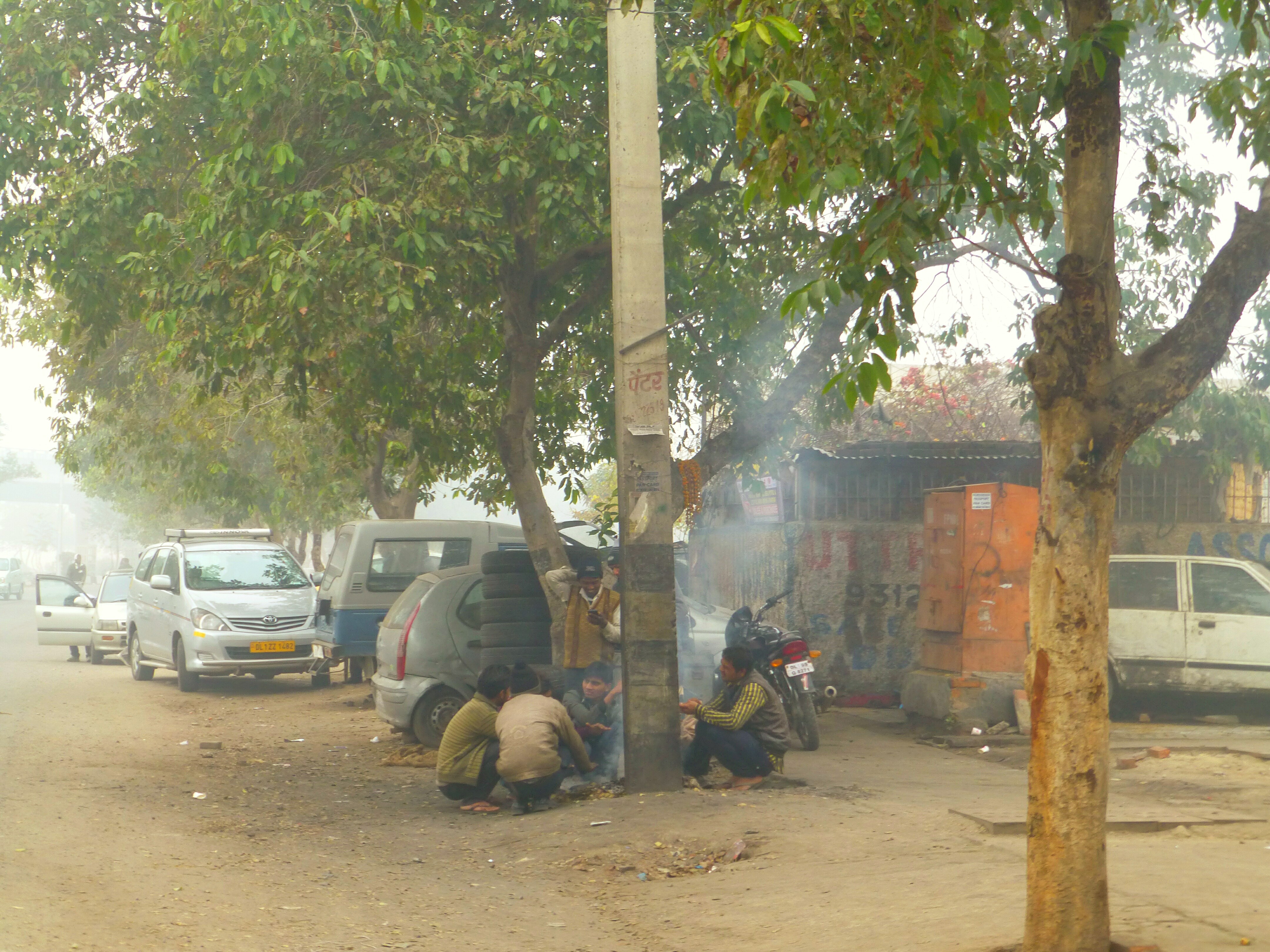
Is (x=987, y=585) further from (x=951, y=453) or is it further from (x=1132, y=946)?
(x=1132, y=946)

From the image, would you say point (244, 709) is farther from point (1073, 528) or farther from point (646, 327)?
point (1073, 528)

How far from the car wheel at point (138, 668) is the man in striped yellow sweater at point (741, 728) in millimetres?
11643

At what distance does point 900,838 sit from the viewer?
7051mm

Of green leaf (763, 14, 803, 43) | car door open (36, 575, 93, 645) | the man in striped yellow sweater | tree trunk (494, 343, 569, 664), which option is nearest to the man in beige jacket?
the man in striped yellow sweater

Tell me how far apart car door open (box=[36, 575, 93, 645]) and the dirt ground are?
11460mm

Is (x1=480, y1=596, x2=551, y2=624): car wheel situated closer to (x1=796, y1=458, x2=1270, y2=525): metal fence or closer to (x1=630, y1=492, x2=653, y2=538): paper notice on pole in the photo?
(x1=630, y1=492, x2=653, y2=538): paper notice on pole

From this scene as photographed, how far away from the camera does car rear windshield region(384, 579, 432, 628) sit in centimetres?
1105

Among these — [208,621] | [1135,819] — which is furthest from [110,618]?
[1135,819]

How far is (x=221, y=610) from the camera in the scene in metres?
15.7

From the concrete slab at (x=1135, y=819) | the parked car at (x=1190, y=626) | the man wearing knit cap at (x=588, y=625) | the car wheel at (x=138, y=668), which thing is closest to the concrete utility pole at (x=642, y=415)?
the man wearing knit cap at (x=588, y=625)

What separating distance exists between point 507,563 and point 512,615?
45 cm

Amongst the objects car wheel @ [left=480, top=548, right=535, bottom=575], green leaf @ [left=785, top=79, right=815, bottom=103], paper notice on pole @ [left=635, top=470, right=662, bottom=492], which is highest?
green leaf @ [left=785, top=79, right=815, bottom=103]

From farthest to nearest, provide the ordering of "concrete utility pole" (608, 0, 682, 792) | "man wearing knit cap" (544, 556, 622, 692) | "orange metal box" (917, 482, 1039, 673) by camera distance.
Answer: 1. "orange metal box" (917, 482, 1039, 673)
2. "man wearing knit cap" (544, 556, 622, 692)
3. "concrete utility pole" (608, 0, 682, 792)

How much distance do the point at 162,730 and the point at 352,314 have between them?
513 centimetres
